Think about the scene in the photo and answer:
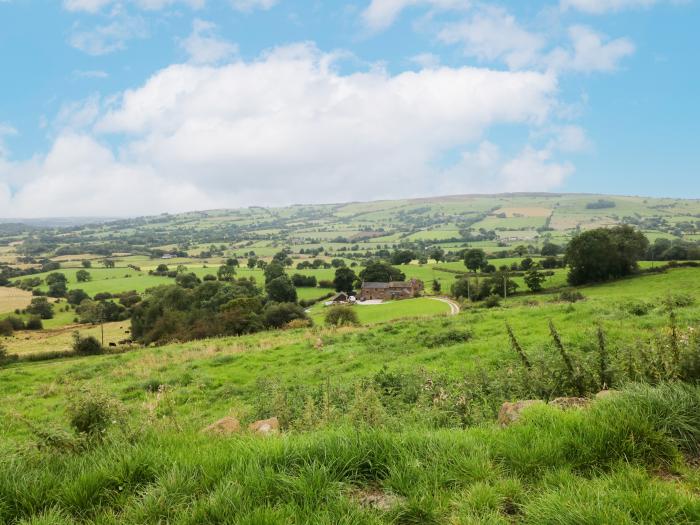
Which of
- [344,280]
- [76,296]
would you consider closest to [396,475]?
[344,280]

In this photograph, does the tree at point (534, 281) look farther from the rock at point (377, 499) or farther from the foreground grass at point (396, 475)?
the rock at point (377, 499)

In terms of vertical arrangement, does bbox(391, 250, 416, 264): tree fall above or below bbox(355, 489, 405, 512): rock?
below

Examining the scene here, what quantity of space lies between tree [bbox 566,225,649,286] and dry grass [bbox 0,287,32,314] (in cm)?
10020

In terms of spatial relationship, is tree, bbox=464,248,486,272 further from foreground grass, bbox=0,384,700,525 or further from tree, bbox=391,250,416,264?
foreground grass, bbox=0,384,700,525

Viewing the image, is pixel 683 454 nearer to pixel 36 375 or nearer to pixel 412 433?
pixel 412 433

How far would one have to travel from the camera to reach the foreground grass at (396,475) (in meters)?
3.46

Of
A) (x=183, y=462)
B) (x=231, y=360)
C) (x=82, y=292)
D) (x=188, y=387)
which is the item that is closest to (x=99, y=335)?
(x=82, y=292)

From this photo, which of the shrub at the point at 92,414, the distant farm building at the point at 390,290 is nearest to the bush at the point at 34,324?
the distant farm building at the point at 390,290

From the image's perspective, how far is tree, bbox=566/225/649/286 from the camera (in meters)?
58.1

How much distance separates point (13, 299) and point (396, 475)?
363 ft

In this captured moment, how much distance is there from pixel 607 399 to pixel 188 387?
46.2 ft

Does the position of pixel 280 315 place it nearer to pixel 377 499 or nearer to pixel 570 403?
pixel 570 403

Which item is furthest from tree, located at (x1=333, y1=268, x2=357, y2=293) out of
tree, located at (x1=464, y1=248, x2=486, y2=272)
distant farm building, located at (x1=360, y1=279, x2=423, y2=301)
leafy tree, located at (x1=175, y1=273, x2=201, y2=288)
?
leafy tree, located at (x1=175, y1=273, x2=201, y2=288)

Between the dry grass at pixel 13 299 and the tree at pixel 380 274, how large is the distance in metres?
73.2
